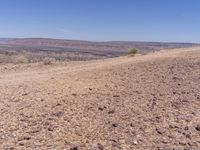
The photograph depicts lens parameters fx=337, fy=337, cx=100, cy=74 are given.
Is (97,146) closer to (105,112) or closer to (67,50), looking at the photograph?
(105,112)

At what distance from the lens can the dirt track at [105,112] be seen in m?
5.36

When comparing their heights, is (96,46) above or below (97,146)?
below

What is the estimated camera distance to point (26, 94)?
799 cm

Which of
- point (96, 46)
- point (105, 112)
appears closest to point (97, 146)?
point (105, 112)

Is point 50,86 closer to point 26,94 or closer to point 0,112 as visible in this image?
point 26,94

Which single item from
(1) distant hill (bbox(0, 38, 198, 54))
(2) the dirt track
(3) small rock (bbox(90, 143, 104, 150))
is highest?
(2) the dirt track

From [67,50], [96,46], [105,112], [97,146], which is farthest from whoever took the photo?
[96,46]

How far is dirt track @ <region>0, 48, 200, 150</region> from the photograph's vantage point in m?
5.36

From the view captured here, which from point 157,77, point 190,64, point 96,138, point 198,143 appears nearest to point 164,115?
point 198,143

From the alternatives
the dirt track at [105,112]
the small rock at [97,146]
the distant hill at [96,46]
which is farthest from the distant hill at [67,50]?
the small rock at [97,146]

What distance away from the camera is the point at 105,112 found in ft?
21.4

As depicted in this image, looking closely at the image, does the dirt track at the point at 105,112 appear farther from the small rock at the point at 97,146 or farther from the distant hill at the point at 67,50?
the distant hill at the point at 67,50

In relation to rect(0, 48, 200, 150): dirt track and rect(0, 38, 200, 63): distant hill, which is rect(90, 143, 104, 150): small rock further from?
rect(0, 38, 200, 63): distant hill

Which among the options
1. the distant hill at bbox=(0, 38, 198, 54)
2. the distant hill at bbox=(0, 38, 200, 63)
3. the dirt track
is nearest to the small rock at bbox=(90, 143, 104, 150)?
the dirt track
